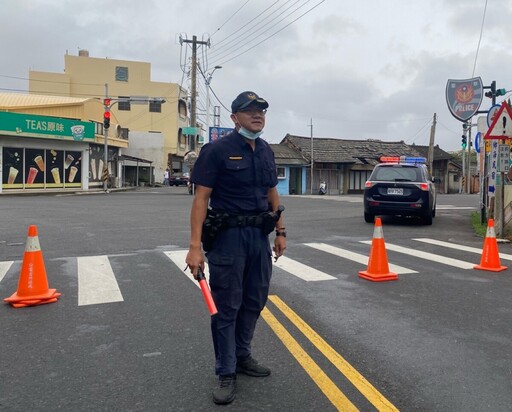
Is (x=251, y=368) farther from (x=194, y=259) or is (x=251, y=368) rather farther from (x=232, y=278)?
(x=194, y=259)

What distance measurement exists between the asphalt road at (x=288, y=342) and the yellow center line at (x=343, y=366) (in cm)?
2

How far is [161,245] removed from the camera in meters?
9.82

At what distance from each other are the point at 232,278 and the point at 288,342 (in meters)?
1.26

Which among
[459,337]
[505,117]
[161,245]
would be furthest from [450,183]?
[459,337]

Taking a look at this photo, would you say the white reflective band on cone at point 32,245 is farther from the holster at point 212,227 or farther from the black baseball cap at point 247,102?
the black baseball cap at point 247,102

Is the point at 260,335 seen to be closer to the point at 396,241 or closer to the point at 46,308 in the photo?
the point at 46,308

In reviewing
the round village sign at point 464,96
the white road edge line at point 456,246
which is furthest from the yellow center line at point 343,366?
the round village sign at point 464,96

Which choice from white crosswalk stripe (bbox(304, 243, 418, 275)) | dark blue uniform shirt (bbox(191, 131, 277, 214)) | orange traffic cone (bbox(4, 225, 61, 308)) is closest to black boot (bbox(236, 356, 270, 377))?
dark blue uniform shirt (bbox(191, 131, 277, 214))

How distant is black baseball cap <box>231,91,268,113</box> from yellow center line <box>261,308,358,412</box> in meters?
2.02

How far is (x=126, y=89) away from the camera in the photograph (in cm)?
6556

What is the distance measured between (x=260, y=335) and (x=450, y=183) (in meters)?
52.9

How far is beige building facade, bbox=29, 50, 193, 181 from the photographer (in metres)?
63.2

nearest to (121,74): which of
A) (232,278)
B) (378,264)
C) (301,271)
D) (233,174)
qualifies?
(301,271)

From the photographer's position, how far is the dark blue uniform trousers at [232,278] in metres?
3.43
